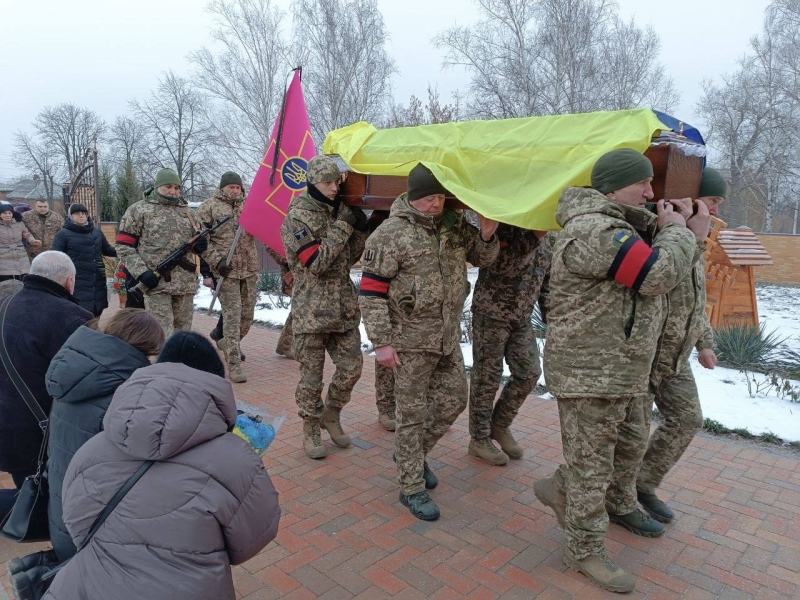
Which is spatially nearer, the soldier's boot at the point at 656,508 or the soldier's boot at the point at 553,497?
the soldier's boot at the point at 553,497

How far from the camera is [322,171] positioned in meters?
3.88

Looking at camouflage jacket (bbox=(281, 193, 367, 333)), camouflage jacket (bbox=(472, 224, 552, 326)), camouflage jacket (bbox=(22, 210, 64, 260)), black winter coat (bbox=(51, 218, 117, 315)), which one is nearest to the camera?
camouflage jacket (bbox=(472, 224, 552, 326))

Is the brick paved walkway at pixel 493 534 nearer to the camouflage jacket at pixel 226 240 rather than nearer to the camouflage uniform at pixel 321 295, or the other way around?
the camouflage uniform at pixel 321 295

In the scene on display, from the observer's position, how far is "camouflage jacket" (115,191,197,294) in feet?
18.4

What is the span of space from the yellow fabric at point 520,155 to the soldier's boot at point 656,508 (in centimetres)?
174

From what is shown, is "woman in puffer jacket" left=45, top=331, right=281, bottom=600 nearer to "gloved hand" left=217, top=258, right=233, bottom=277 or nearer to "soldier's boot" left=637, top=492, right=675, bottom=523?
"soldier's boot" left=637, top=492, right=675, bottom=523

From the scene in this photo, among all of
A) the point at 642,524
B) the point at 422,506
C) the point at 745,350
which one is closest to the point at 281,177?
the point at 422,506

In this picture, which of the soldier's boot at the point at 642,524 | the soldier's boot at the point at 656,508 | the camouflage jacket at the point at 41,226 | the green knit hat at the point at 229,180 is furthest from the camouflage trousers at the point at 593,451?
the camouflage jacket at the point at 41,226

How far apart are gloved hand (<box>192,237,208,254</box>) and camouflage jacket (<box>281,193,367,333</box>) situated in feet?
7.18

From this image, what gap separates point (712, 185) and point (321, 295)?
2459 millimetres

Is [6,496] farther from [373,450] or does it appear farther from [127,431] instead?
[373,450]

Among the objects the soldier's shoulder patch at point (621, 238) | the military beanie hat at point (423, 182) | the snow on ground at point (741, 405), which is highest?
the military beanie hat at point (423, 182)

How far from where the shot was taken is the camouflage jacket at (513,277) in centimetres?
380

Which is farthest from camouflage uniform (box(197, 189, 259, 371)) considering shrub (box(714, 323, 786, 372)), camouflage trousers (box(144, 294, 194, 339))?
shrub (box(714, 323, 786, 372))
